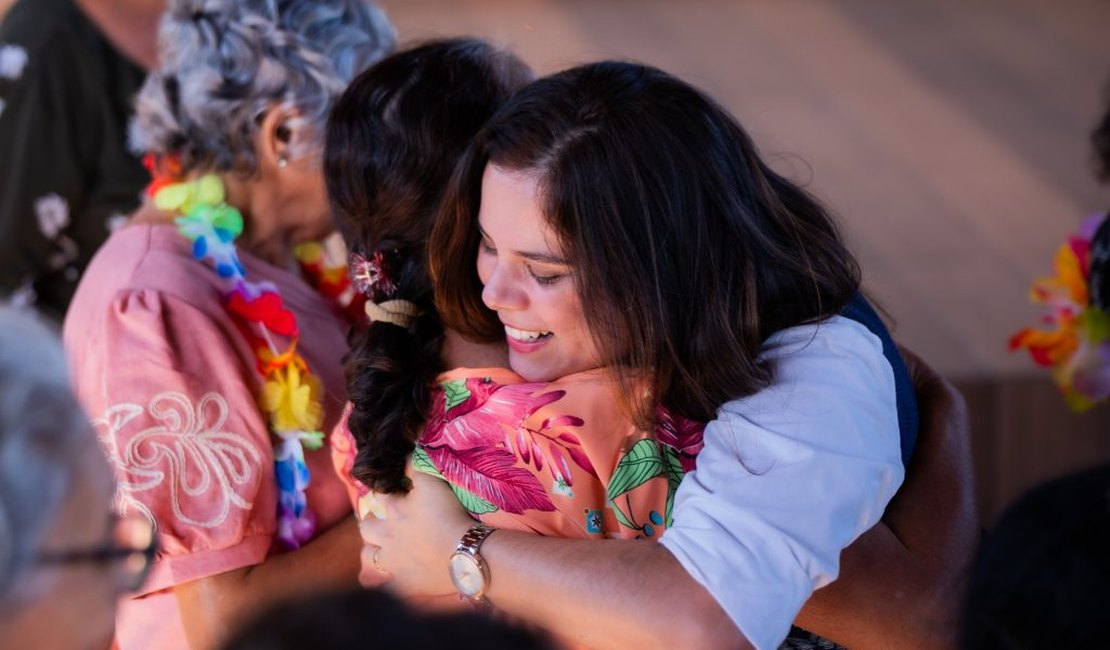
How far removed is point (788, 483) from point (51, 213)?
226 cm

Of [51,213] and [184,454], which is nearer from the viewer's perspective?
[184,454]

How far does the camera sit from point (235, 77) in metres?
2.29

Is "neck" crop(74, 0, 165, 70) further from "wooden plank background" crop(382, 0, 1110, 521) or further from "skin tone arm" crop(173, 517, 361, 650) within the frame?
"skin tone arm" crop(173, 517, 361, 650)

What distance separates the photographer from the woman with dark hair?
5.08 ft

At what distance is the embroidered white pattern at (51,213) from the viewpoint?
122 inches

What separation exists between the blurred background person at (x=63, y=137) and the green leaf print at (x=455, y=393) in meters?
1.59

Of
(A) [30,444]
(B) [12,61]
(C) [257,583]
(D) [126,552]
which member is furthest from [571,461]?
(B) [12,61]

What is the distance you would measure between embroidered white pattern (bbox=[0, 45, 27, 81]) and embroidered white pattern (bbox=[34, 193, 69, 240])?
11.9 inches

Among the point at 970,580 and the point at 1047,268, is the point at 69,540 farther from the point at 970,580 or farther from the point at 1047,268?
the point at 1047,268

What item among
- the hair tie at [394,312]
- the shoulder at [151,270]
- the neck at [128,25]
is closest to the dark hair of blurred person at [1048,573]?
the hair tie at [394,312]

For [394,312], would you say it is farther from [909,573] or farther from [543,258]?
[909,573]

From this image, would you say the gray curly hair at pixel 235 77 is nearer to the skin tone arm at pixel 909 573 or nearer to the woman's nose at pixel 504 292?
the woman's nose at pixel 504 292

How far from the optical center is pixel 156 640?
205 cm

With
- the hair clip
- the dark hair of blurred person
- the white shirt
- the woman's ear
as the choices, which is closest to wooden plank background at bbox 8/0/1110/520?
the woman's ear
